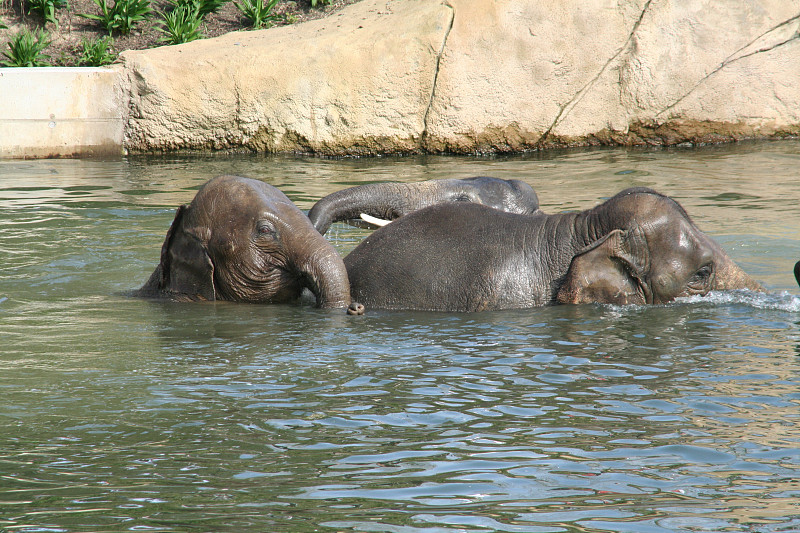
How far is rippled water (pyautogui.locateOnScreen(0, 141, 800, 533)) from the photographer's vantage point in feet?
11.2

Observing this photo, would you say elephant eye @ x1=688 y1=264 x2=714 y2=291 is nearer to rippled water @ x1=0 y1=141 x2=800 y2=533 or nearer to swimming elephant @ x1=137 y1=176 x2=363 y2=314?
rippled water @ x1=0 y1=141 x2=800 y2=533

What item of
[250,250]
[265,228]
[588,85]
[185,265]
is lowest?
[185,265]

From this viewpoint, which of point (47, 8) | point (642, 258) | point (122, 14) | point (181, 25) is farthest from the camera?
point (47, 8)

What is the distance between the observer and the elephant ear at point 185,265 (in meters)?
6.88

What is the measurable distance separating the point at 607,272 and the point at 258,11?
514 inches

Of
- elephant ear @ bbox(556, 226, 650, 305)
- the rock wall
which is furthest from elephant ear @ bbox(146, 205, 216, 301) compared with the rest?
the rock wall

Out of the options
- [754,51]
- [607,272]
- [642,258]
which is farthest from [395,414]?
[754,51]

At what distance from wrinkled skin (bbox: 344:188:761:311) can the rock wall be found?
28.4 feet

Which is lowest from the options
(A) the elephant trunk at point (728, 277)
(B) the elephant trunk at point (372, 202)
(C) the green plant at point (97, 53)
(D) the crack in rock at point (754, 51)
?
(A) the elephant trunk at point (728, 277)

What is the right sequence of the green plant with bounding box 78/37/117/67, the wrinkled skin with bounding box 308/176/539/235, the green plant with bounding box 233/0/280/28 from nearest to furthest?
the wrinkled skin with bounding box 308/176/539/235 < the green plant with bounding box 78/37/117/67 < the green plant with bounding box 233/0/280/28

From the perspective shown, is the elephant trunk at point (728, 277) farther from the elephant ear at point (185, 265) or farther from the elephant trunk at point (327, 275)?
the elephant ear at point (185, 265)

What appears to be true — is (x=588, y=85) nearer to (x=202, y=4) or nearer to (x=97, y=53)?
(x=202, y=4)

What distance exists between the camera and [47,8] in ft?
60.8

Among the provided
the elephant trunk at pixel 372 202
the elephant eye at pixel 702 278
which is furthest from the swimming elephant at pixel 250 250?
the elephant eye at pixel 702 278
